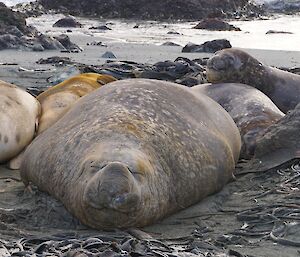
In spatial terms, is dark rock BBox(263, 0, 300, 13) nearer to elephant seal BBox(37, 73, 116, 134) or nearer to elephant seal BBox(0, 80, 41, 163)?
elephant seal BBox(37, 73, 116, 134)

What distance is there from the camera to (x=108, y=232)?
3527 millimetres

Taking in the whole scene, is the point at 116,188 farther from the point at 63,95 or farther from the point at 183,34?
the point at 183,34

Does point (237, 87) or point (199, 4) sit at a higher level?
point (237, 87)

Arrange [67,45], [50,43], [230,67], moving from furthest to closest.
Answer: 1. [67,45]
2. [50,43]
3. [230,67]

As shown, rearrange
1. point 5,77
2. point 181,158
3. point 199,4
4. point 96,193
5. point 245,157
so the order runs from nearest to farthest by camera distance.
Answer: point 96,193 < point 181,158 < point 245,157 < point 5,77 < point 199,4

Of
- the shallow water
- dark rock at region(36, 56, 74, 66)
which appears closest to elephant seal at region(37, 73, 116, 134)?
dark rock at region(36, 56, 74, 66)

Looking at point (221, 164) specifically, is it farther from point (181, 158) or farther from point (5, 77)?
point (5, 77)

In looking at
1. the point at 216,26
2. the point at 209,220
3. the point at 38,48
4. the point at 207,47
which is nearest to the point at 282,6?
the point at 216,26

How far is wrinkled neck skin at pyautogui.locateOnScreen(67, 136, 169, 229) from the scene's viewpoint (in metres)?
3.41

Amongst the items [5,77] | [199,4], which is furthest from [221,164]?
[199,4]

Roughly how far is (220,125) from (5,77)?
186 inches

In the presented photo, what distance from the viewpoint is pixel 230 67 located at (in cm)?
715

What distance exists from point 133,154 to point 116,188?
35 cm

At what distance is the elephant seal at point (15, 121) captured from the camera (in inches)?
210
